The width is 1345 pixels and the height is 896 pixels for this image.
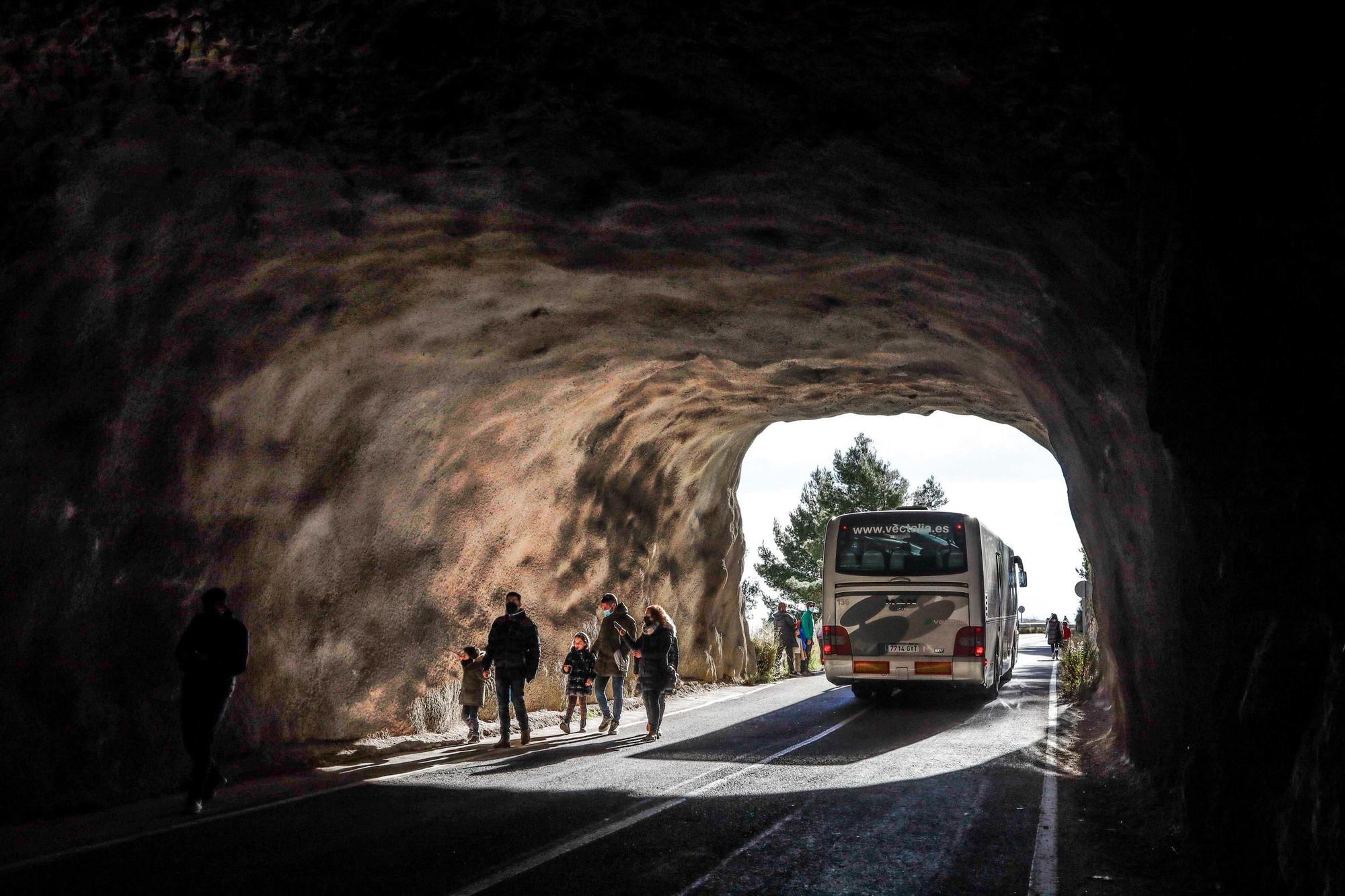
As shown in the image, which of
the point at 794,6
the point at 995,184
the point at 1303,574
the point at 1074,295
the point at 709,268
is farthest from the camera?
the point at 709,268

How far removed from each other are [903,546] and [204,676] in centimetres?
1231

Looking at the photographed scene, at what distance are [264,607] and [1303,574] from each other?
1034 centimetres

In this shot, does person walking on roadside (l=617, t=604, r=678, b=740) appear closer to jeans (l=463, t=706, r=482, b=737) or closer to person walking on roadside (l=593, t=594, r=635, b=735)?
person walking on roadside (l=593, t=594, r=635, b=735)

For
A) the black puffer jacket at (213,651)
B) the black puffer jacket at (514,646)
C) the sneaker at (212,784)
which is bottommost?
the sneaker at (212,784)

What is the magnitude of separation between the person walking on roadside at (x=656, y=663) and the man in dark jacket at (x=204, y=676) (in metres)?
5.52

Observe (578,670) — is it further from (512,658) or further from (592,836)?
(592,836)

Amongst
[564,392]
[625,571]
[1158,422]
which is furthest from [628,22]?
[625,571]

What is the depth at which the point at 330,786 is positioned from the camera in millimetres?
10078

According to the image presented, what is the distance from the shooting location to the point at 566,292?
12.7 meters

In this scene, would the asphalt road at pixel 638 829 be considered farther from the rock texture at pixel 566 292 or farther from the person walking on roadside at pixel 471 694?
the rock texture at pixel 566 292

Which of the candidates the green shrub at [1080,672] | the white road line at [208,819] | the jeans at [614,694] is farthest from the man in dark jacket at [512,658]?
the green shrub at [1080,672]

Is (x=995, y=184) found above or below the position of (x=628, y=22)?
below

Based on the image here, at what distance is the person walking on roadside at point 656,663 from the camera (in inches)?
532

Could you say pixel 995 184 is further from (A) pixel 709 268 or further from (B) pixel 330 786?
(B) pixel 330 786
